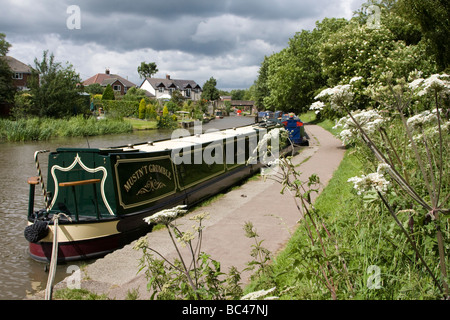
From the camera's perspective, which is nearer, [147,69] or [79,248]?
[79,248]

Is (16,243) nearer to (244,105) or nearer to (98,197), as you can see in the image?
(98,197)

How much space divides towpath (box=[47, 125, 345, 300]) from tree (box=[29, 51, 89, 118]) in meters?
26.8

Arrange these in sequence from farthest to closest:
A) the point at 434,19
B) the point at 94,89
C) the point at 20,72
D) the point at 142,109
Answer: the point at 94,89 < the point at 20,72 < the point at 142,109 < the point at 434,19

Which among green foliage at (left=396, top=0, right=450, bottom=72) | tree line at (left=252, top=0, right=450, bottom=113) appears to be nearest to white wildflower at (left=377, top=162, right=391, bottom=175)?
tree line at (left=252, top=0, right=450, bottom=113)

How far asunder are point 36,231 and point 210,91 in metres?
87.9

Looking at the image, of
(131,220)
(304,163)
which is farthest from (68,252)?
(304,163)

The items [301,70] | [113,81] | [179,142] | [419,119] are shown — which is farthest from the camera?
[113,81]

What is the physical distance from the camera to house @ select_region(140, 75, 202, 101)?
78812 mm

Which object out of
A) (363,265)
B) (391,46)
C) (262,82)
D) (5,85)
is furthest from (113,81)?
(363,265)

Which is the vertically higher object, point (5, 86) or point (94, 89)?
point (94, 89)

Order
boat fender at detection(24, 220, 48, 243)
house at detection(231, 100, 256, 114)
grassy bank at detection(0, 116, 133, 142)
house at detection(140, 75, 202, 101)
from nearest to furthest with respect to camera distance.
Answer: boat fender at detection(24, 220, 48, 243), grassy bank at detection(0, 116, 133, 142), house at detection(140, 75, 202, 101), house at detection(231, 100, 256, 114)

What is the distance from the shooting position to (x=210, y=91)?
9212cm

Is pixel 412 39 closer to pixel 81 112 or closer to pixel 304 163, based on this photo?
pixel 304 163

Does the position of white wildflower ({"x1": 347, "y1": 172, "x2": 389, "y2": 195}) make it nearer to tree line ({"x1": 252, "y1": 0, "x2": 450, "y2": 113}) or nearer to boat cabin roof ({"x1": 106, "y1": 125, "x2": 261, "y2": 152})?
A: tree line ({"x1": 252, "y1": 0, "x2": 450, "y2": 113})
